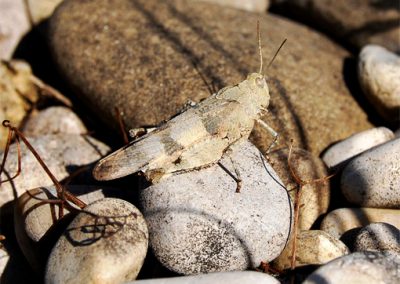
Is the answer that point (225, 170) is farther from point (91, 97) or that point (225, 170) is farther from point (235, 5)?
point (235, 5)

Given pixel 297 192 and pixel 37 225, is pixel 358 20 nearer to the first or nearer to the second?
pixel 297 192

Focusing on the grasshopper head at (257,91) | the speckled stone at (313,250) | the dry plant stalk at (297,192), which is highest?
the grasshopper head at (257,91)

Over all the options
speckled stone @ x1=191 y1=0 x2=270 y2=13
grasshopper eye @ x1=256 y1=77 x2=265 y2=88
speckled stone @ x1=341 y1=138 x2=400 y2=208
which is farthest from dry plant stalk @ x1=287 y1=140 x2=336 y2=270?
speckled stone @ x1=191 y1=0 x2=270 y2=13

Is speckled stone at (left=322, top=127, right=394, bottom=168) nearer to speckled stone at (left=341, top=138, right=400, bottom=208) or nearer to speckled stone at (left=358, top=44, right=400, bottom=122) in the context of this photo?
speckled stone at (left=341, top=138, right=400, bottom=208)

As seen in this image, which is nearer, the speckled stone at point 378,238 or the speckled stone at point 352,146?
the speckled stone at point 378,238

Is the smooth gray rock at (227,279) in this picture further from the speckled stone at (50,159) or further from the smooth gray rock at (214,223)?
the speckled stone at (50,159)

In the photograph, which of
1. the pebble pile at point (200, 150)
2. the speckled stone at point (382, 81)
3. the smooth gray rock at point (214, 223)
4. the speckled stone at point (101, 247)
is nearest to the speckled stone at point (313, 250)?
the pebble pile at point (200, 150)

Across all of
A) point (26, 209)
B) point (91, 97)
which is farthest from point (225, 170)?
point (91, 97)
